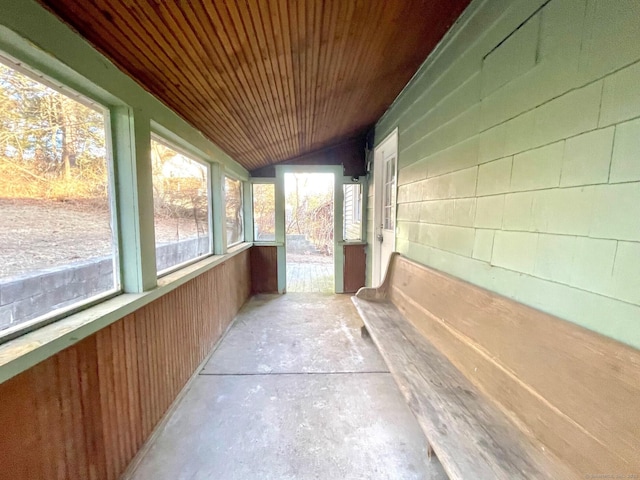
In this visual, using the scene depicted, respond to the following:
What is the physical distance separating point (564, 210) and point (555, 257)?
0.18 m

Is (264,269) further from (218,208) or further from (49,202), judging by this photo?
(49,202)

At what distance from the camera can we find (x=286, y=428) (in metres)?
1.76

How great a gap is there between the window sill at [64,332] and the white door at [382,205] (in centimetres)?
271

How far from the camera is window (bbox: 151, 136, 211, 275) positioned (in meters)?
2.00

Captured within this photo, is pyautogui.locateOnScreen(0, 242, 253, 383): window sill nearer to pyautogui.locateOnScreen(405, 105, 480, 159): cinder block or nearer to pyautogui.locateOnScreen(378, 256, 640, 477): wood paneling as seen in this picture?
pyautogui.locateOnScreen(378, 256, 640, 477): wood paneling

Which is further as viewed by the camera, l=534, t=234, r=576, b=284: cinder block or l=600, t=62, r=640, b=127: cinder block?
l=534, t=234, r=576, b=284: cinder block

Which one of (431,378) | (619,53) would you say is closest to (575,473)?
(431,378)

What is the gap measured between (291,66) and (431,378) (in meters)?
2.01

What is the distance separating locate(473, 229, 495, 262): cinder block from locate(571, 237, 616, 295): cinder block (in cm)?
45

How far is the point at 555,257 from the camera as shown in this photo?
1.08 meters

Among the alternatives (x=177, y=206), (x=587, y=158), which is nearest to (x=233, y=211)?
(x=177, y=206)

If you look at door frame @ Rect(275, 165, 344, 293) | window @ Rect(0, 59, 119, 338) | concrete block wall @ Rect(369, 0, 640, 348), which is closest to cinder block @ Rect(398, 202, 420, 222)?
concrete block wall @ Rect(369, 0, 640, 348)

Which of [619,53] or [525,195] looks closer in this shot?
[619,53]

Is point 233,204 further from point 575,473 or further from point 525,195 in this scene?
point 575,473
